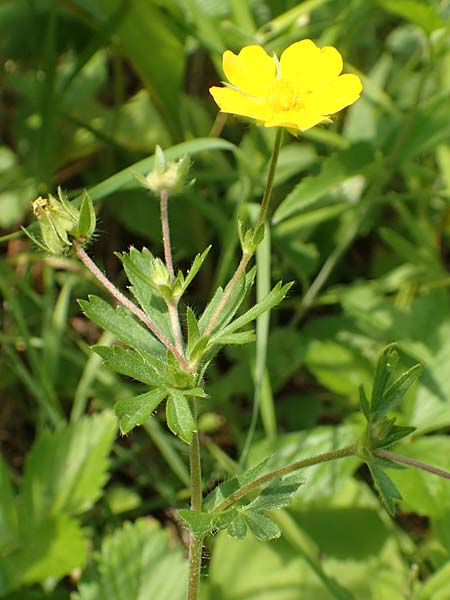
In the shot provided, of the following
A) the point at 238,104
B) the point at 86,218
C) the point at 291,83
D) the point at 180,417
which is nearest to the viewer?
the point at 180,417

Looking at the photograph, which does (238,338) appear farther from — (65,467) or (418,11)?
(418,11)

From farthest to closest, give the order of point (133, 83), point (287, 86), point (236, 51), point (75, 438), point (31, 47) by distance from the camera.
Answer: point (133, 83) < point (31, 47) < point (236, 51) < point (75, 438) < point (287, 86)

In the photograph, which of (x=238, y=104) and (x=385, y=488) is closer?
(x=385, y=488)

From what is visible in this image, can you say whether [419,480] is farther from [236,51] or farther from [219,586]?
[236,51]

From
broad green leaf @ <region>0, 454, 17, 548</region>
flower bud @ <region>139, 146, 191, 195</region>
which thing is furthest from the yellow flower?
broad green leaf @ <region>0, 454, 17, 548</region>

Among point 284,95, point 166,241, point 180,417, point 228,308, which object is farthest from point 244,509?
point 284,95

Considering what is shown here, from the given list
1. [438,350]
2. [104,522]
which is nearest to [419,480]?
[438,350]

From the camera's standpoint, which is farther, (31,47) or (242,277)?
(31,47)
